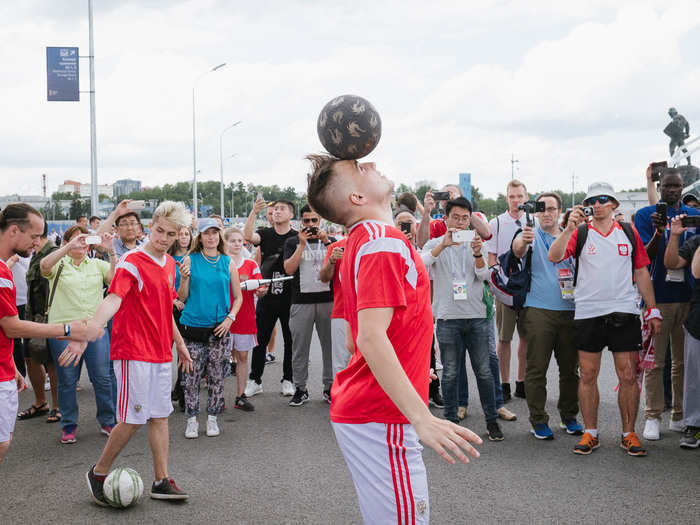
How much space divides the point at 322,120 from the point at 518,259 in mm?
4005

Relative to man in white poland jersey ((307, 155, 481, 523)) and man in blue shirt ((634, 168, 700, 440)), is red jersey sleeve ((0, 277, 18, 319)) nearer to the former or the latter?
man in white poland jersey ((307, 155, 481, 523))

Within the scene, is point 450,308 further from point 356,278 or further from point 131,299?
point 356,278

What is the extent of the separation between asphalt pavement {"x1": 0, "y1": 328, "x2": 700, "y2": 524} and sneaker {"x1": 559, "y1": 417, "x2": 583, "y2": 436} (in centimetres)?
10

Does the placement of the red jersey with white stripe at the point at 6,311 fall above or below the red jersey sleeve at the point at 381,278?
below

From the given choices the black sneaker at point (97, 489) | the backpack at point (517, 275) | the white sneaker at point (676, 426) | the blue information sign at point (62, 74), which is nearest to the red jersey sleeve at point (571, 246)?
the backpack at point (517, 275)

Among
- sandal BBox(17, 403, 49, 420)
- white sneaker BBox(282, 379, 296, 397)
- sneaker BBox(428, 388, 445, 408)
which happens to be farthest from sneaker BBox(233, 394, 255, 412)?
sandal BBox(17, 403, 49, 420)

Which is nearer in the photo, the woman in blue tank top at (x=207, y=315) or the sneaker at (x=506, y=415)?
the woman in blue tank top at (x=207, y=315)

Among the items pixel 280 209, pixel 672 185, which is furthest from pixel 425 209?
pixel 672 185

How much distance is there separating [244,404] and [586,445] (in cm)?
358

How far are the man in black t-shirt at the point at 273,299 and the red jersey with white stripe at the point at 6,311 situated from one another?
4.20 m

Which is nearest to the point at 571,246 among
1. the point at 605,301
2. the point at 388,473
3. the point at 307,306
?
the point at 605,301

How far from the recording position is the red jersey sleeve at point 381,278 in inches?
86.9

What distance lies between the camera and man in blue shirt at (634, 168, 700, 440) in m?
6.17

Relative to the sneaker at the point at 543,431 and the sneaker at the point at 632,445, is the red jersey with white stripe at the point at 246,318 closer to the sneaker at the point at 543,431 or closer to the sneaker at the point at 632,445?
the sneaker at the point at 543,431
